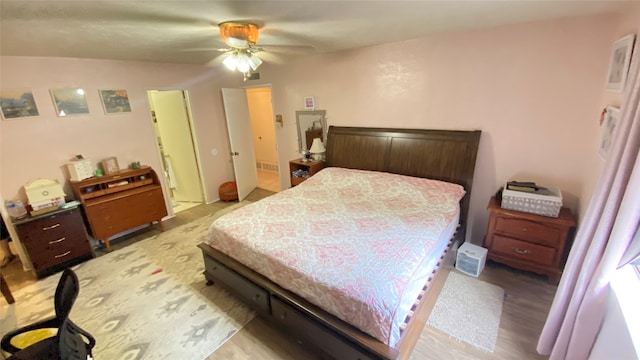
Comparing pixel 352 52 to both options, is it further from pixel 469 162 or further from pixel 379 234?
pixel 379 234

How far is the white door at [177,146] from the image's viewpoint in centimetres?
452

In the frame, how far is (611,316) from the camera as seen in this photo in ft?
4.18

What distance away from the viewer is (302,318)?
1834 mm

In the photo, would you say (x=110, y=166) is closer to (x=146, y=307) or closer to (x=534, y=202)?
(x=146, y=307)

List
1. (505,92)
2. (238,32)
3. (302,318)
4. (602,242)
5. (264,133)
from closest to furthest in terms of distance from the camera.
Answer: (602,242) < (302,318) < (238,32) < (505,92) < (264,133)

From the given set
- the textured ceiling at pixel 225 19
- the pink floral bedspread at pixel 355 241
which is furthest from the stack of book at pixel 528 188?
the textured ceiling at pixel 225 19

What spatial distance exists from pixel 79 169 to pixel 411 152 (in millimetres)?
4097

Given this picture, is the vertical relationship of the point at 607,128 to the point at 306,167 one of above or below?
above

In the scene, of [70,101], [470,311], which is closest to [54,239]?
[70,101]

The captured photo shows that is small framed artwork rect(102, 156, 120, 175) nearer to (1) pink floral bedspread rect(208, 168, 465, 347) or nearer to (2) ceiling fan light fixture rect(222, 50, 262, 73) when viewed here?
(1) pink floral bedspread rect(208, 168, 465, 347)

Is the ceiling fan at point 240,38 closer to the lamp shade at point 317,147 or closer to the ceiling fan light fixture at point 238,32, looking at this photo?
the ceiling fan light fixture at point 238,32

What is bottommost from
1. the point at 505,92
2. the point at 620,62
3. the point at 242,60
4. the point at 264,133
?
the point at 264,133

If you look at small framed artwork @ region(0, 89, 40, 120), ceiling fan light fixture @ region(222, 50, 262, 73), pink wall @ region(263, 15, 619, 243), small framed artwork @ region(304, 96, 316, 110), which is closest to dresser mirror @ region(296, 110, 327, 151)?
small framed artwork @ region(304, 96, 316, 110)

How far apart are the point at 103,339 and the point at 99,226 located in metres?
1.71
